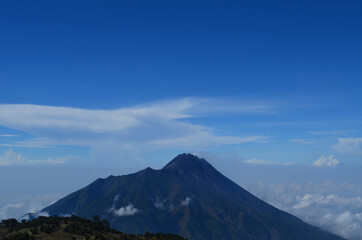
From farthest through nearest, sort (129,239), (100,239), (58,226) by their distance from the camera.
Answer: (58,226), (129,239), (100,239)

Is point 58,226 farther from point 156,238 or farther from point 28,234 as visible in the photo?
point 156,238

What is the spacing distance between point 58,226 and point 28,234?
24.5m

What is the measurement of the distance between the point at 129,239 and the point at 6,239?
66807mm

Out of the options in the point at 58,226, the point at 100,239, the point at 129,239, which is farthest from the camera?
the point at 58,226

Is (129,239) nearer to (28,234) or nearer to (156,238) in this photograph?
(156,238)

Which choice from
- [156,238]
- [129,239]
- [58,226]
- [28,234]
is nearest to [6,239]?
[28,234]

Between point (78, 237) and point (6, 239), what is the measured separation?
38.4 meters

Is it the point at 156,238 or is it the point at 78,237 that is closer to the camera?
the point at 78,237

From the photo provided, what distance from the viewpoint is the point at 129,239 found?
177 m

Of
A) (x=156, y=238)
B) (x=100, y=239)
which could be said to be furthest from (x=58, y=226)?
(x=156, y=238)

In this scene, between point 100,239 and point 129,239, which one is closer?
point 100,239

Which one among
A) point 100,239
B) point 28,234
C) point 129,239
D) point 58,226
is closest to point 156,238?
point 129,239

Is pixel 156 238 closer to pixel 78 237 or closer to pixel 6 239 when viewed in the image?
pixel 78 237

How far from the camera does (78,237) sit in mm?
176875
